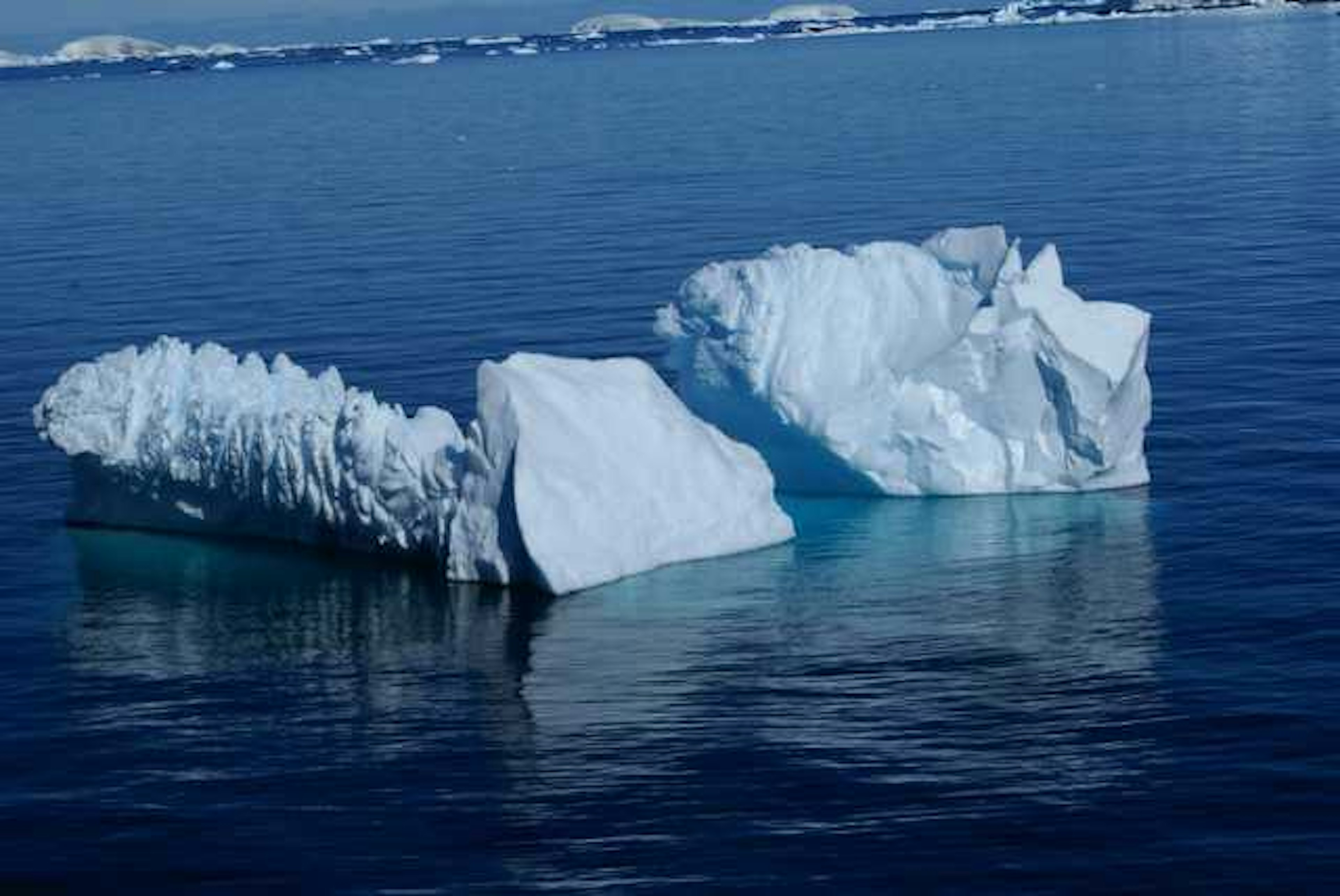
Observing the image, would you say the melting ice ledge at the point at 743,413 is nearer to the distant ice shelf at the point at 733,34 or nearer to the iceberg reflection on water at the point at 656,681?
the iceberg reflection on water at the point at 656,681

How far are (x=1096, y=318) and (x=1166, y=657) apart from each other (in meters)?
6.14

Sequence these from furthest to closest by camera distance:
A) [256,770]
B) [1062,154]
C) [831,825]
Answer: [1062,154] < [256,770] < [831,825]

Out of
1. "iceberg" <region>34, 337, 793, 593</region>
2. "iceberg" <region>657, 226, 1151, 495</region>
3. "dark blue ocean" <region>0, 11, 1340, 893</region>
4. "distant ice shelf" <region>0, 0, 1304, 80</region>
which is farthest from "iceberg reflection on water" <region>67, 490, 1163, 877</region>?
"distant ice shelf" <region>0, 0, 1304, 80</region>

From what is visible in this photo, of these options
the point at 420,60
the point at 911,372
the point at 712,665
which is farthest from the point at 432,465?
the point at 420,60

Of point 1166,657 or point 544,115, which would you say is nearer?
point 1166,657

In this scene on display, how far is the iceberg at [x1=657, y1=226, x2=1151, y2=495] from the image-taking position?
2386 cm

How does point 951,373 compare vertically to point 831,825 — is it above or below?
above

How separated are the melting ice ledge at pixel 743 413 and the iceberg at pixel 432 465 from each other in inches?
1.3

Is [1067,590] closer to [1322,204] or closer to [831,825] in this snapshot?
[831,825]

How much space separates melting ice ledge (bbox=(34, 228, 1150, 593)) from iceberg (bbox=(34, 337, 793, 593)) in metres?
0.03

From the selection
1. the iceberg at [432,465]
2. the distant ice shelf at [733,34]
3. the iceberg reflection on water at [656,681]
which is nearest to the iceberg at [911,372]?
the iceberg reflection on water at [656,681]

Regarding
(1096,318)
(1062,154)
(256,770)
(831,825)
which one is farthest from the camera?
(1062,154)

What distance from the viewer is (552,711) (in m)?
18.3

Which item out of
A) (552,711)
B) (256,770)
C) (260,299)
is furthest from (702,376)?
(260,299)
